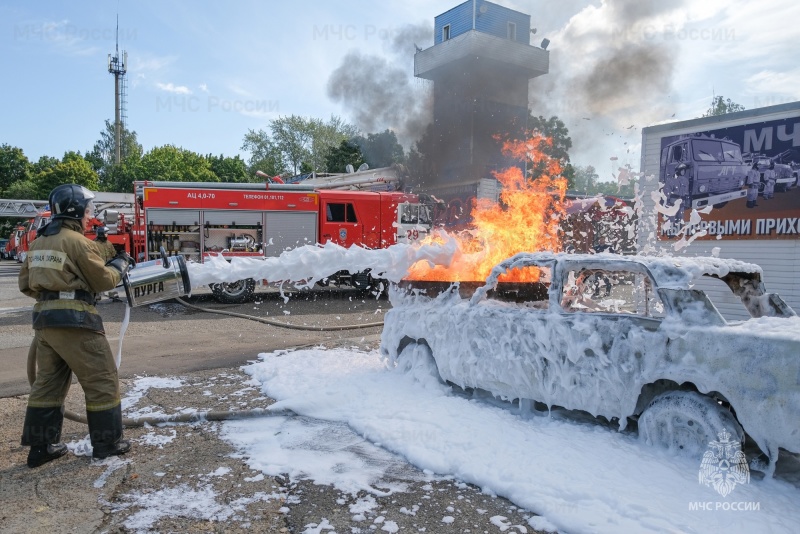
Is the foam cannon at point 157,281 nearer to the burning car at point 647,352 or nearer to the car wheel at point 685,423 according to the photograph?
the burning car at point 647,352

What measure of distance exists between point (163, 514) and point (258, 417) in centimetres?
175

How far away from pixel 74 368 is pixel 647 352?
13.8 ft

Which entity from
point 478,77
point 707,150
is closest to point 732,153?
point 707,150

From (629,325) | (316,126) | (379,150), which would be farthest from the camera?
(316,126)

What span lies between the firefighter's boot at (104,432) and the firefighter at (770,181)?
1005 centimetres

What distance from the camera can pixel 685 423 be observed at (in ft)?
12.2

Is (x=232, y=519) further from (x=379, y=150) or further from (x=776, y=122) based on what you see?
(x=379, y=150)

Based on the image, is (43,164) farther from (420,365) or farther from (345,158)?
(420,365)

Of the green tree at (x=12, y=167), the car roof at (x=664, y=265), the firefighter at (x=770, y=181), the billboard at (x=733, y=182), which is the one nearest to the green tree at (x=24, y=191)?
the green tree at (x=12, y=167)

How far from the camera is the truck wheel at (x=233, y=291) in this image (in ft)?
43.5

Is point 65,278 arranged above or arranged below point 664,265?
below

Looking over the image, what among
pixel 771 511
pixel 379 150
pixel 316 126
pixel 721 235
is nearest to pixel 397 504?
pixel 771 511

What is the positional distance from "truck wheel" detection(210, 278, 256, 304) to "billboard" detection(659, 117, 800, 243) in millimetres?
9440

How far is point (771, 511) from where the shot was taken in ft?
10.2
